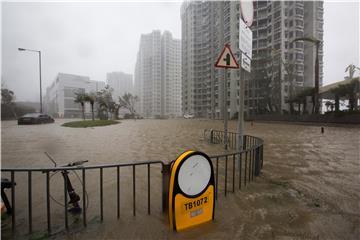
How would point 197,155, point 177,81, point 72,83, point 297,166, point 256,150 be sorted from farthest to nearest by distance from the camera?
point 177,81 → point 72,83 → point 297,166 → point 256,150 → point 197,155

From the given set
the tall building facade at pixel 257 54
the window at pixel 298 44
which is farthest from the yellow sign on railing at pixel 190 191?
the window at pixel 298 44

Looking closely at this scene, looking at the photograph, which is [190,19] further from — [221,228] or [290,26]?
[221,228]

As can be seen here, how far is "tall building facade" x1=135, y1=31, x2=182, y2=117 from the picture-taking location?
11138cm

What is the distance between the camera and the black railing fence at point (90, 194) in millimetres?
2328

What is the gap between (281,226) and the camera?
2.37 meters

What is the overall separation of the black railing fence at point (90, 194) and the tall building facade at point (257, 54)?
2703cm

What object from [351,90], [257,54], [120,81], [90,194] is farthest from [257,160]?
[120,81]

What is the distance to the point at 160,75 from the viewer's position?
370 ft

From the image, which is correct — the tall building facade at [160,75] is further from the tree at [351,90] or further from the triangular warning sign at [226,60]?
the triangular warning sign at [226,60]

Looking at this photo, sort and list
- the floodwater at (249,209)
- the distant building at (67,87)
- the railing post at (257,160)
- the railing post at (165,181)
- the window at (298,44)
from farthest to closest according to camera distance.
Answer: the distant building at (67,87) → the window at (298,44) → the railing post at (257,160) → the railing post at (165,181) → the floodwater at (249,209)

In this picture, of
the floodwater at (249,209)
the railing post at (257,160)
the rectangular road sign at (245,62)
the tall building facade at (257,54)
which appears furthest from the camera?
the tall building facade at (257,54)

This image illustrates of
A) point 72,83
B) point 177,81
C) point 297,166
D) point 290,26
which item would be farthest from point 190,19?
point 297,166

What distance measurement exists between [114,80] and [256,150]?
4832 inches

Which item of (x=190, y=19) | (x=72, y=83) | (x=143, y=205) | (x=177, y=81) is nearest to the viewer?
(x=143, y=205)
